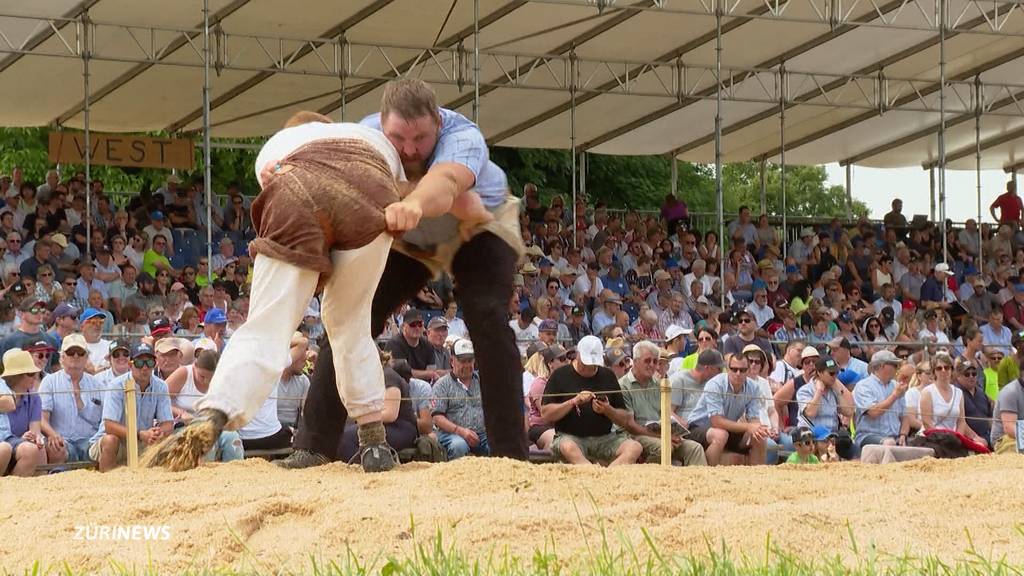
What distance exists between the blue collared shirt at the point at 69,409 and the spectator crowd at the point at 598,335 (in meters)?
0.01

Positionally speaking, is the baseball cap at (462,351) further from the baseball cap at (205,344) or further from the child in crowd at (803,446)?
the child in crowd at (803,446)

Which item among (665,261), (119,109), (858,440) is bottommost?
(858,440)

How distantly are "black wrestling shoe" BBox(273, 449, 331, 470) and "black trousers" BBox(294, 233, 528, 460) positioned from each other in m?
0.03

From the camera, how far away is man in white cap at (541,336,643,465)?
9.28m

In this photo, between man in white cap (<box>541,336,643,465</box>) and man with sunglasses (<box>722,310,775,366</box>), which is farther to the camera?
man with sunglasses (<box>722,310,775,366</box>)

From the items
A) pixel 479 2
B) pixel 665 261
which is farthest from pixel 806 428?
pixel 665 261

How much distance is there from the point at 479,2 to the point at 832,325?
19.0 feet

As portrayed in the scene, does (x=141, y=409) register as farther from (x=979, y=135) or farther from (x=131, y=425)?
(x=979, y=135)

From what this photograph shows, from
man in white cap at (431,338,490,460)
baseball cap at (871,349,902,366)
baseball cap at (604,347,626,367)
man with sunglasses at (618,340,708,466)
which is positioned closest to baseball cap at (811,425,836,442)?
man with sunglasses at (618,340,708,466)

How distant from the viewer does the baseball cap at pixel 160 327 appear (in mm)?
11734

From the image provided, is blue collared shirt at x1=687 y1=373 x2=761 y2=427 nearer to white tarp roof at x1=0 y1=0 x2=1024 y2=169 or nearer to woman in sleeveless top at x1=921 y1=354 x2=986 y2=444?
woman in sleeveless top at x1=921 y1=354 x2=986 y2=444

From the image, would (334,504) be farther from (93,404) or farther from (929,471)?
(93,404)

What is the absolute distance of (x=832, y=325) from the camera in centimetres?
1858

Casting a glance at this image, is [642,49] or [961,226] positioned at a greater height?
[642,49]
